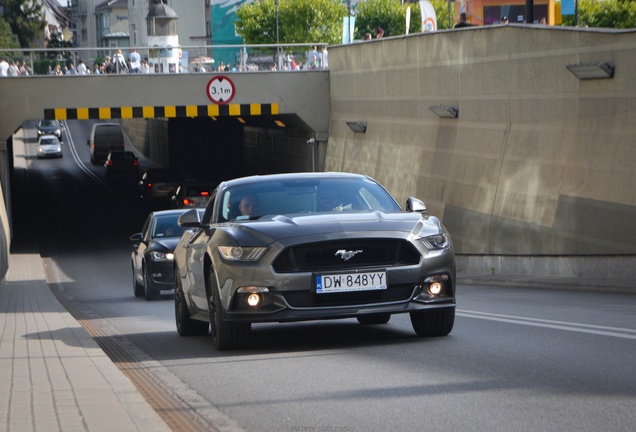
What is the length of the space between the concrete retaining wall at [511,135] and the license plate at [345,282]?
11126mm

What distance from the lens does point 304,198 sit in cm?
1143

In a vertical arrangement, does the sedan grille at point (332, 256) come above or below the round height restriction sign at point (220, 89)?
above

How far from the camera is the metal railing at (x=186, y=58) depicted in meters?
42.9

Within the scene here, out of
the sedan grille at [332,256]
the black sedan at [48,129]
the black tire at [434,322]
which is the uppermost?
the sedan grille at [332,256]

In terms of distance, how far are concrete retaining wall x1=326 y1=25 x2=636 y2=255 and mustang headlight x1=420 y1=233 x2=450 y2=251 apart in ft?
34.4

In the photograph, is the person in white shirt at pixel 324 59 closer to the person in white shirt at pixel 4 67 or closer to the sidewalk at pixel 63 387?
the person in white shirt at pixel 4 67

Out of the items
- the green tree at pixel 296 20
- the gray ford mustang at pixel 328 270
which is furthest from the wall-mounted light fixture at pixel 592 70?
the green tree at pixel 296 20

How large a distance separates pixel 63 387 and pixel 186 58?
36.3 meters

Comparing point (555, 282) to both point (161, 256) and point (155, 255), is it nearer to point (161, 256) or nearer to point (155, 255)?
point (161, 256)

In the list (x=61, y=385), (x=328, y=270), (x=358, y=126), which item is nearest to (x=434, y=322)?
(x=328, y=270)

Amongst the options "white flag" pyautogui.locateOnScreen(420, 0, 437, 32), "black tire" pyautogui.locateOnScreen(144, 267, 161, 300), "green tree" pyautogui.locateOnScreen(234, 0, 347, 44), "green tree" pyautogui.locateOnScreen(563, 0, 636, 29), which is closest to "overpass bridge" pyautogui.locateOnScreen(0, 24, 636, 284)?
"white flag" pyautogui.locateOnScreen(420, 0, 437, 32)

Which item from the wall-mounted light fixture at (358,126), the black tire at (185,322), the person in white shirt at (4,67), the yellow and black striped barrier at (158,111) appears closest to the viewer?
the black tire at (185,322)

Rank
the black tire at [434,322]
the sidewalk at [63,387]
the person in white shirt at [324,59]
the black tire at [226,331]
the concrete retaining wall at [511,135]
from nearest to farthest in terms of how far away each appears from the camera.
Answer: the sidewalk at [63,387] < the black tire at [226,331] < the black tire at [434,322] < the concrete retaining wall at [511,135] < the person in white shirt at [324,59]

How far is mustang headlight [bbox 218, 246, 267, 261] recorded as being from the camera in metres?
10.2
